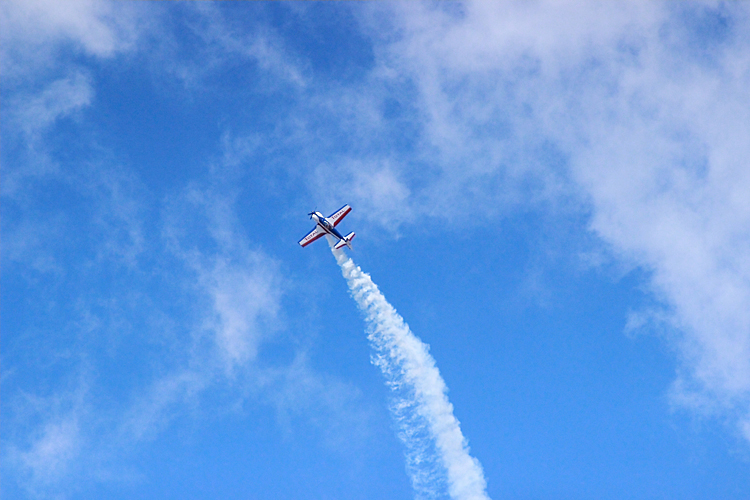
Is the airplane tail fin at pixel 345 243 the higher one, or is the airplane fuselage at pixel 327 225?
the airplane fuselage at pixel 327 225

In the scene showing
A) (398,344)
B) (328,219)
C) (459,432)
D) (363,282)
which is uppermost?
(328,219)

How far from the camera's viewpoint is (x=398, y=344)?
8875cm

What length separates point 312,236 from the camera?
100 m

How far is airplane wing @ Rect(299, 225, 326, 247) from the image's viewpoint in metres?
98.7

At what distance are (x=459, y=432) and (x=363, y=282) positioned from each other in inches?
1385

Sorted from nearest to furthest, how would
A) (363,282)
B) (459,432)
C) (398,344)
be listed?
(459,432)
(398,344)
(363,282)

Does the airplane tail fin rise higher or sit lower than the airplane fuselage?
lower

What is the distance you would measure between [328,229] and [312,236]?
4888mm

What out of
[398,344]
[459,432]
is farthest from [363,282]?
[459,432]

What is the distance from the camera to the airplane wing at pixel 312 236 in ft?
324

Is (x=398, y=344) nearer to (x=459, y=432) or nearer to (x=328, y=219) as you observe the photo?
(x=459, y=432)

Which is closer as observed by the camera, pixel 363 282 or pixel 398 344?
pixel 398 344

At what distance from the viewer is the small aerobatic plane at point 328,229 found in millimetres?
96812

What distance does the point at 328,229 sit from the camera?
9750cm
